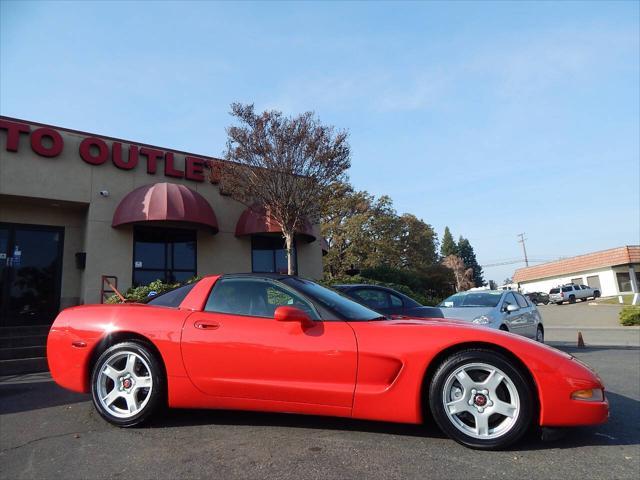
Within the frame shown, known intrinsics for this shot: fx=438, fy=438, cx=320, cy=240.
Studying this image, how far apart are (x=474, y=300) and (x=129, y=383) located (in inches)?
303

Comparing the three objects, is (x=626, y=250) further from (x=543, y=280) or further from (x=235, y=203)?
(x=235, y=203)

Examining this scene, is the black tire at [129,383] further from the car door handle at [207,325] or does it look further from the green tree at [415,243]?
the green tree at [415,243]

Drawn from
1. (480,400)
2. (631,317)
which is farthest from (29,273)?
(631,317)

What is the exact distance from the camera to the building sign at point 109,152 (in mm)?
10797

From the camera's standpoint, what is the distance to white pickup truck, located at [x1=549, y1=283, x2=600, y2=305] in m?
41.7

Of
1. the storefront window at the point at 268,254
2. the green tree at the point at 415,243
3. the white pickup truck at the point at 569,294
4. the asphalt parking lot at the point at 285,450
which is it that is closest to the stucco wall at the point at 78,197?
the storefront window at the point at 268,254

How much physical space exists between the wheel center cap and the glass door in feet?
A: 37.4

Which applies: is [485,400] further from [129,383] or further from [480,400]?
[129,383]

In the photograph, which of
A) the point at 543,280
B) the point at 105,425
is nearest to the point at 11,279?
the point at 105,425

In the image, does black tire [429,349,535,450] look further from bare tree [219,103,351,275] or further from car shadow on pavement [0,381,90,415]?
bare tree [219,103,351,275]

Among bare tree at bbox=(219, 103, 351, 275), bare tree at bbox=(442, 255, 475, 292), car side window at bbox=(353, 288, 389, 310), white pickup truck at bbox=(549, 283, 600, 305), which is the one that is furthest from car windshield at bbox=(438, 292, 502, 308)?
bare tree at bbox=(442, 255, 475, 292)

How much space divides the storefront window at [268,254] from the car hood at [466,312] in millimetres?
7126

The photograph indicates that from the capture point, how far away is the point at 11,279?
10.8 meters

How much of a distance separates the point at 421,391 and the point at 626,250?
49.5 meters
